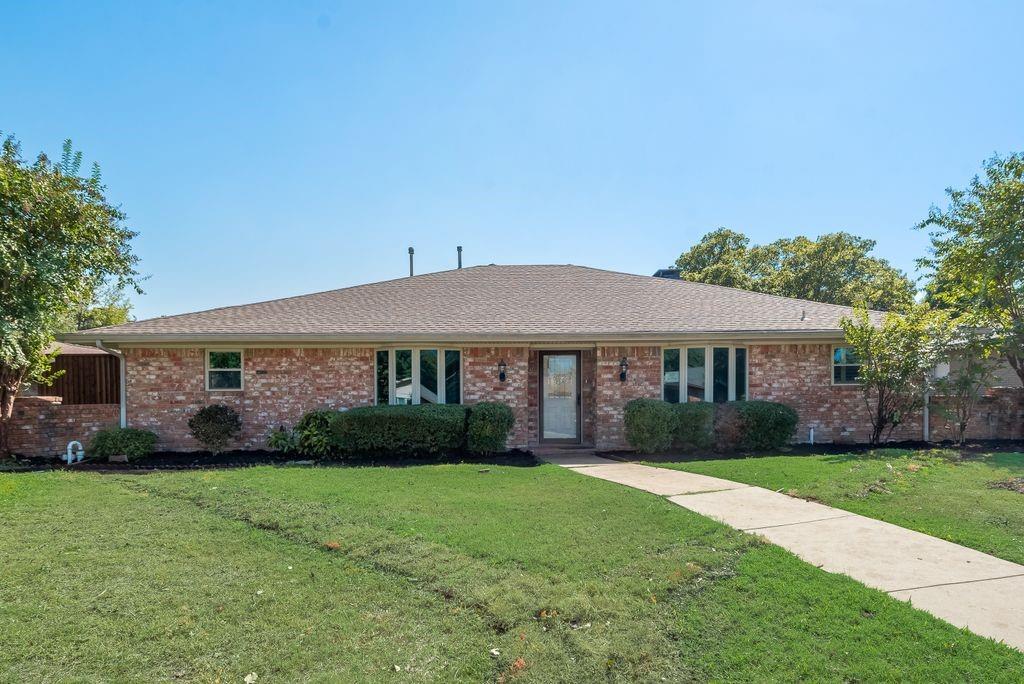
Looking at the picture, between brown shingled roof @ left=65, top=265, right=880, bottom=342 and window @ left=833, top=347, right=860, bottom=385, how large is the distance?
70 cm

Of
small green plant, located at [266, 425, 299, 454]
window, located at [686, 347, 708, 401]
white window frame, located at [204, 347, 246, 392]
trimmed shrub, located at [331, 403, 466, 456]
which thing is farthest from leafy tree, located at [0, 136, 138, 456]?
window, located at [686, 347, 708, 401]

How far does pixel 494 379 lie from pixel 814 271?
23.8 meters

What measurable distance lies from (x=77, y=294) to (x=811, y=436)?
48.8 feet

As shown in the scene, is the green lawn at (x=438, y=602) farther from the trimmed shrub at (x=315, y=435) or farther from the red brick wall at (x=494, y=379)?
the red brick wall at (x=494, y=379)

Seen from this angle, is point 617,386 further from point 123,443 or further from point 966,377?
point 123,443

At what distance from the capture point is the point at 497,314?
11.6m

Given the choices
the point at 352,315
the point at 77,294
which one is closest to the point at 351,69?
the point at 352,315

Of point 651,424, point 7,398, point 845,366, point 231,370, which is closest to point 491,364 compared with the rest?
point 651,424

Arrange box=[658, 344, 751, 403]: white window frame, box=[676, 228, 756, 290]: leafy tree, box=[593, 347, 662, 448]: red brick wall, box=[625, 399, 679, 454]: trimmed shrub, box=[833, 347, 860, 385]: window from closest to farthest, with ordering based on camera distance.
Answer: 1. box=[625, 399, 679, 454]: trimmed shrub
2. box=[593, 347, 662, 448]: red brick wall
3. box=[658, 344, 751, 403]: white window frame
4. box=[833, 347, 860, 385]: window
5. box=[676, 228, 756, 290]: leafy tree

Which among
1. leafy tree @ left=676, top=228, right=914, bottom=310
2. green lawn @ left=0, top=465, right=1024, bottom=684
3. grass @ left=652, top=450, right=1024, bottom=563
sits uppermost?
leafy tree @ left=676, top=228, right=914, bottom=310

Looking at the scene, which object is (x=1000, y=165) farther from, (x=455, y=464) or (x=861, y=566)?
(x=455, y=464)

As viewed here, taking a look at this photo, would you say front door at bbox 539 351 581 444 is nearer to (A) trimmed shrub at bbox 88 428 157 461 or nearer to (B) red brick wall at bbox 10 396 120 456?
(A) trimmed shrub at bbox 88 428 157 461

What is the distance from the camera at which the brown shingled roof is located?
33.9ft

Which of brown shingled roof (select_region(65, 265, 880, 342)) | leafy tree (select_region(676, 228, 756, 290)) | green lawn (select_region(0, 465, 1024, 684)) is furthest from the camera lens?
leafy tree (select_region(676, 228, 756, 290))
